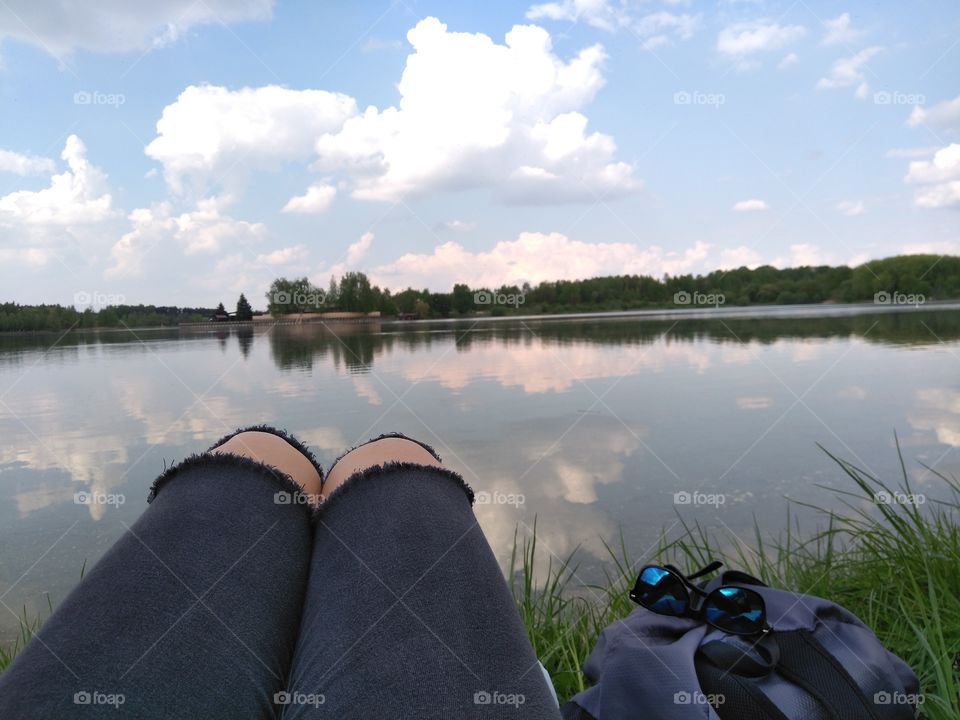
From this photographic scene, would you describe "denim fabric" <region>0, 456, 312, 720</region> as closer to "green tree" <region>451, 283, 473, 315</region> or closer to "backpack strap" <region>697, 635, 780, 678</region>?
"backpack strap" <region>697, 635, 780, 678</region>

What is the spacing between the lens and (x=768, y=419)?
5.97 meters

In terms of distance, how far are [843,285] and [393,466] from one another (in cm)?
3801

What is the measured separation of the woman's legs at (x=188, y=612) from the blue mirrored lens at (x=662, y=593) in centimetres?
75

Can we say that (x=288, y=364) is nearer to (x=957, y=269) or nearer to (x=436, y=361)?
(x=436, y=361)

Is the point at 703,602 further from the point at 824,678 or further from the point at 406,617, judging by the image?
the point at 406,617

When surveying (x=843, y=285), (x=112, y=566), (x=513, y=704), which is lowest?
(x=513, y=704)

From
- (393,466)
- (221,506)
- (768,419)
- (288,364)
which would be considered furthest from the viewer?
(288,364)

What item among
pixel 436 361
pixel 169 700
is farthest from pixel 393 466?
pixel 436 361

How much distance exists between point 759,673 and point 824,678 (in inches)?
4.6

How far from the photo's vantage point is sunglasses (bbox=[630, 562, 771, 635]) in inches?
46.6

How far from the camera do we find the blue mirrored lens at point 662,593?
1306 mm

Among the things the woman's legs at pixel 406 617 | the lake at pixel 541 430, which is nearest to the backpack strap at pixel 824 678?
the woman's legs at pixel 406 617

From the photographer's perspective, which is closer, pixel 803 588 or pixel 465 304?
pixel 803 588

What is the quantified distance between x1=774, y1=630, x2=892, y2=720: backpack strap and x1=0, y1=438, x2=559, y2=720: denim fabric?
0.53 meters
